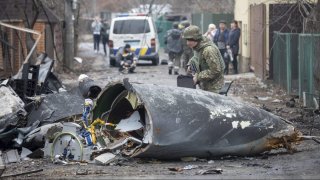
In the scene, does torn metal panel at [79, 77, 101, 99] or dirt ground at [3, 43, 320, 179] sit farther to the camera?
torn metal panel at [79, 77, 101, 99]

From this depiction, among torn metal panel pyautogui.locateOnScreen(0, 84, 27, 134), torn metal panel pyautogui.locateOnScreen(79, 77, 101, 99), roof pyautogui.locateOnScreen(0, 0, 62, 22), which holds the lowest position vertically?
torn metal panel pyautogui.locateOnScreen(0, 84, 27, 134)

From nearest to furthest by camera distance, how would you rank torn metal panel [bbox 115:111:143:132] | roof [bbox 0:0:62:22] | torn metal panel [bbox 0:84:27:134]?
torn metal panel [bbox 115:111:143:132]
torn metal panel [bbox 0:84:27:134]
roof [bbox 0:0:62:22]

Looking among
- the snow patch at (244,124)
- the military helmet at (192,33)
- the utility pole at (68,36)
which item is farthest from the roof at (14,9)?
the snow patch at (244,124)

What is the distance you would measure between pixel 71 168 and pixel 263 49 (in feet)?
50.7

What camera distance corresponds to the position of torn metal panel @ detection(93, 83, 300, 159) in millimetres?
9836

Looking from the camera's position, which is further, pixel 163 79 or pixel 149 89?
pixel 163 79

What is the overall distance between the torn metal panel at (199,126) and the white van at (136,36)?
22.2m

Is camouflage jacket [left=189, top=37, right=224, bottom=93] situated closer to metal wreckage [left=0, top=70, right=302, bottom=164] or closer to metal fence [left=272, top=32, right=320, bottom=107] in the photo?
metal wreckage [left=0, top=70, right=302, bottom=164]

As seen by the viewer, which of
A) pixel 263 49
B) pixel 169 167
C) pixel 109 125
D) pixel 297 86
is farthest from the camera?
pixel 263 49

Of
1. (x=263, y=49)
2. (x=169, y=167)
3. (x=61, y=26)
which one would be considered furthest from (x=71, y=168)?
(x=61, y=26)

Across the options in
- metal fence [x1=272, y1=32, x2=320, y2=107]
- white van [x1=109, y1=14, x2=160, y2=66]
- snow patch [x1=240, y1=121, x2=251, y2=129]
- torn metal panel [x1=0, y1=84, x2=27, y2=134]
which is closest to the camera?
snow patch [x1=240, y1=121, x2=251, y2=129]

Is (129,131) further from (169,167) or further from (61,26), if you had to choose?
(61,26)

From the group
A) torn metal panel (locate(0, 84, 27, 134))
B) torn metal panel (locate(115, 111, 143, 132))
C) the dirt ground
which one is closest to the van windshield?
torn metal panel (locate(0, 84, 27, 134))

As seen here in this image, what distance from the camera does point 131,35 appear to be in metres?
33.0
